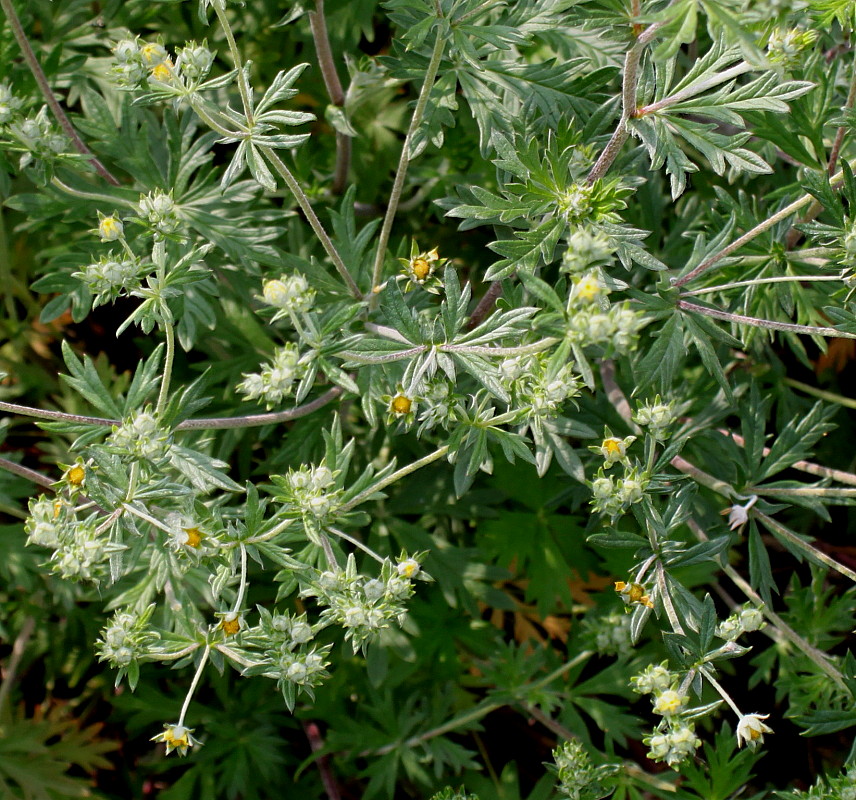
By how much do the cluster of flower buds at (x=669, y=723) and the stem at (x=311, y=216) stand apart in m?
1.49

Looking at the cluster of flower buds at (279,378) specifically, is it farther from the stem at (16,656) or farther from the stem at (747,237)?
the stem at (16,656)

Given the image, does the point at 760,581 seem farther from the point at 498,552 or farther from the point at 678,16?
the point at 678,16

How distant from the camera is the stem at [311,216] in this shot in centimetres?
216

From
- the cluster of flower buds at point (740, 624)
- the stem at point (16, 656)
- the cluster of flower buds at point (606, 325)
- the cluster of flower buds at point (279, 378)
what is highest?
the cluster of flower buds at point (606, 325)

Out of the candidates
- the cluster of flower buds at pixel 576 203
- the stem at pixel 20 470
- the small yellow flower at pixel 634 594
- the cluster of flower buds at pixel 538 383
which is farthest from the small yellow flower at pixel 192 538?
the cluster of flower buds at pixel 576 203

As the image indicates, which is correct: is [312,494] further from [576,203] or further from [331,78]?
[331,78]

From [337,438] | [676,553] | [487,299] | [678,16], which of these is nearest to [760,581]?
[676,553]

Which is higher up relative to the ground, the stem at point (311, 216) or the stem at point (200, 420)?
the stem at point (311, 216)

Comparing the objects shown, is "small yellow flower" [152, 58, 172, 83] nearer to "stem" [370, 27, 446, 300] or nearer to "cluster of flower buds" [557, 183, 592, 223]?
"stem" [370, 27, 446, 300]

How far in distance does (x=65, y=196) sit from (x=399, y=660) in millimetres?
2280

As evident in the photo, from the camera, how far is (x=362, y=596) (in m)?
2.10

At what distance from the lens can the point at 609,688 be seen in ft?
10.9

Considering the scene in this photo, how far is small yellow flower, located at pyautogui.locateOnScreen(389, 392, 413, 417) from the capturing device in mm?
2078

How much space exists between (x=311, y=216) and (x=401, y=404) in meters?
0.65
